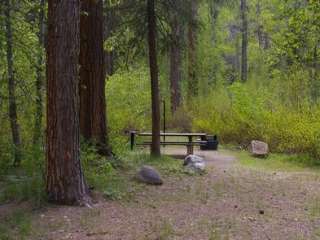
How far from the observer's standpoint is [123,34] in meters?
11.2

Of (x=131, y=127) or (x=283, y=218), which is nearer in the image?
(x=283, y=218)

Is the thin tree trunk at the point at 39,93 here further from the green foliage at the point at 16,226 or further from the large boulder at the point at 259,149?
the large boulder at the point at 259,149

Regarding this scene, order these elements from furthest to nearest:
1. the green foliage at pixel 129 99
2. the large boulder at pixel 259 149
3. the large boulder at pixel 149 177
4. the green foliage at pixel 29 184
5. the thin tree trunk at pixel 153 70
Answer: the green foliage at pixel 129 99
the large boulder at pixel 259 149
the thin tree trunk at pixel 153 70
the large boulder at pixel 149 177
the green foliage at pixel 29 184

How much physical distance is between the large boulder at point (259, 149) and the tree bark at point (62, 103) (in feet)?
25.2

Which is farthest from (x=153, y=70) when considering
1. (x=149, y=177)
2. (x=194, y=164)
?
(x=149, y=177)

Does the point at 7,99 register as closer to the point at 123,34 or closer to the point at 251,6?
the point at 123,34

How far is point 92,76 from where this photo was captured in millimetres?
9422

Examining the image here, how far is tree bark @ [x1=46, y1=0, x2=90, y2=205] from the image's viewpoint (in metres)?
6.09

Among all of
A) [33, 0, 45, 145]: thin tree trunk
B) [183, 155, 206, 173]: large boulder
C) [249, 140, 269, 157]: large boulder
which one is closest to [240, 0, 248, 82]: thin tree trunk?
[249, 140, 269, 157]: large boulder

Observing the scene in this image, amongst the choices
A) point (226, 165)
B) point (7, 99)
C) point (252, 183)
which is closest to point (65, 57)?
point (7, 99)

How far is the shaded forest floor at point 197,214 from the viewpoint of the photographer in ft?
17.9

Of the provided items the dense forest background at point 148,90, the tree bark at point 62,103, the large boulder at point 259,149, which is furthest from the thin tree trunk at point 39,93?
the large boulder at point 259,149

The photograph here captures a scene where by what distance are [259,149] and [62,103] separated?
325 inches

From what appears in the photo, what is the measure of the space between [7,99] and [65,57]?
3421mm
